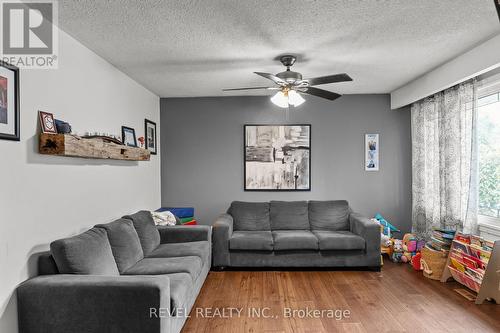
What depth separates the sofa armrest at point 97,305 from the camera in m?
2.17

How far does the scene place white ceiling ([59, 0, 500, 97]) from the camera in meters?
2.46

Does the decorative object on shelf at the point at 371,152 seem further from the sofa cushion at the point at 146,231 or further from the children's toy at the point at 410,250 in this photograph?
the sofa cushion at the point at 146,231

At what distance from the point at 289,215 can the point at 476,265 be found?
2362mm

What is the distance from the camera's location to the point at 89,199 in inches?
125

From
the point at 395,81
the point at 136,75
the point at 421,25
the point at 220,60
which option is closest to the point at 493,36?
the point at 421,25

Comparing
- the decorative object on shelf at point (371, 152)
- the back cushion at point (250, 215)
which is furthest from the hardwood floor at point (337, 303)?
the decorative object on shelf at point (371, 152)

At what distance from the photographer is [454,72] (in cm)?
371

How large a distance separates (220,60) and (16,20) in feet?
6.17

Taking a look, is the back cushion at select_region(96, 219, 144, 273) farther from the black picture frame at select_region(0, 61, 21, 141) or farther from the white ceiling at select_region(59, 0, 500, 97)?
the white ceiling at select_region(59, 0, 500, 97)

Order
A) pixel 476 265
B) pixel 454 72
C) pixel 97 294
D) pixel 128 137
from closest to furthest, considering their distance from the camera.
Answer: pixel 97 294, pixel 476 265, pixel 454 72, pixel 128 137

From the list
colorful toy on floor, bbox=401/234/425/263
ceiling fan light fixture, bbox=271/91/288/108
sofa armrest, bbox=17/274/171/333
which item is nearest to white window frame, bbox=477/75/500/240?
colorful toy on floor, bbox=401/234/425/263

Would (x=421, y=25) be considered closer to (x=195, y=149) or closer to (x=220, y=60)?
(x=220, y=60)

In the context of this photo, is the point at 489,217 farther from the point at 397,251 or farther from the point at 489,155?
the point at 397,251

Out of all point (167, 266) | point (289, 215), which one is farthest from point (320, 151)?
point (167, 266)
